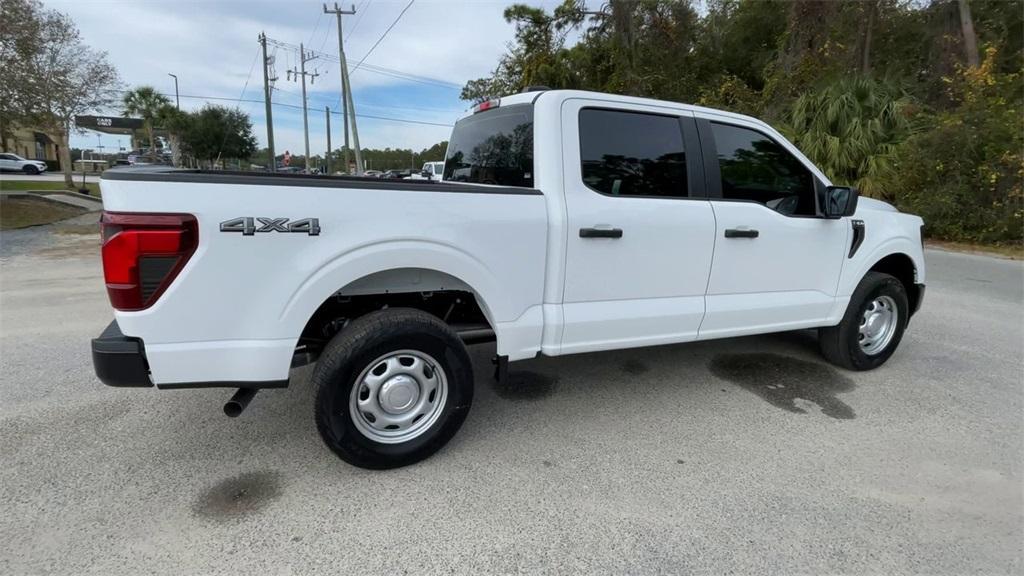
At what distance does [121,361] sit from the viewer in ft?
7.95

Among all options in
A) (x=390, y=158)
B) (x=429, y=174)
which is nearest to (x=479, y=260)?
(x=429, y=174)

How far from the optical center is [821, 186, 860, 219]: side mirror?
12.4ft

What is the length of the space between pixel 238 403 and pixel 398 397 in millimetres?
748

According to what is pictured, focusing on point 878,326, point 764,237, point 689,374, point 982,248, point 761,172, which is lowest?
point 689,374

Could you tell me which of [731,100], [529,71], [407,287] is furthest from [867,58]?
[407,287]

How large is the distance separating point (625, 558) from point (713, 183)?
2325mm

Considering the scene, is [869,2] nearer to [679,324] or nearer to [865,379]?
[865,379]

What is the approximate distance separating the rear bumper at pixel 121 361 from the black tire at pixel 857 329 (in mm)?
4525

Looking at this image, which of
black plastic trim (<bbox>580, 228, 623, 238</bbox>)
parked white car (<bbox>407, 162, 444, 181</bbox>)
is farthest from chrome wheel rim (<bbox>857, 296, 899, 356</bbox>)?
parked white car (<bbox>407, 162, 444, 181</bbox>)

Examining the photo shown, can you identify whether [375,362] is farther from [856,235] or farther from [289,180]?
[856,235]

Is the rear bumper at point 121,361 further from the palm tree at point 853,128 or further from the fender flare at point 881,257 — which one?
the palm tree at point 853,128

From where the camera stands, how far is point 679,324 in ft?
11.5

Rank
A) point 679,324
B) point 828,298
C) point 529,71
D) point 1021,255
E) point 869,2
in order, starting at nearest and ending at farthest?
point 679,324 → point 828,298 → point 1021,255 → point 869,2 → point 529,71

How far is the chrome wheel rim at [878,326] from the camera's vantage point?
439 centimetres
